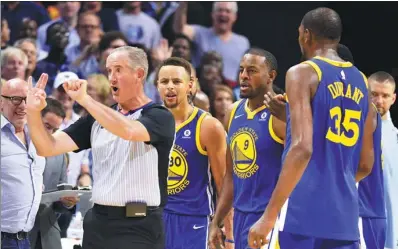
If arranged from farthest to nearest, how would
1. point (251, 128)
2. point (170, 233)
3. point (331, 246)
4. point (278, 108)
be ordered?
1. point (170, 233)
2. point (251, 128)
3. point (278, 108)
4. point (331, 246)

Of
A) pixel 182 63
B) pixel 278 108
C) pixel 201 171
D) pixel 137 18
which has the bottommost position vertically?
pixel 201 171

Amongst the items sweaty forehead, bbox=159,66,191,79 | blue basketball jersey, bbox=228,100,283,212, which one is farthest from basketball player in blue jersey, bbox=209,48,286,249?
sweaty forehead, bbox=159,66,191,79

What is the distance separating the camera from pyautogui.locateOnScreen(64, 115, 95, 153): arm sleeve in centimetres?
441

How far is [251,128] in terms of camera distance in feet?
18.1

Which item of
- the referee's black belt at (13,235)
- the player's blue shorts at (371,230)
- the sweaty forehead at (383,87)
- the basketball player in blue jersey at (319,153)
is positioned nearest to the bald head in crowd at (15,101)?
the referee's black belt at (13,235)

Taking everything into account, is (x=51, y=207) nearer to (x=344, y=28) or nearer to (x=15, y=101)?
(x=15, y=101)

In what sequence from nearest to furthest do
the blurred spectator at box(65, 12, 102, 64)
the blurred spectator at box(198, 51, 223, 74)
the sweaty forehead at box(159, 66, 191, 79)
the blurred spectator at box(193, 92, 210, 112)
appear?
1. the sweaty forehead at box(159, 66, 191, 79)
2. the blurred spectator at box(193, 92, 210, 112)
3. the blurred spectator at box(65, 12, 102, 64)
4. the blurred spectator at box(198, 51, 223, 74)

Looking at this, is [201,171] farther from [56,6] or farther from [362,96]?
[56,6]

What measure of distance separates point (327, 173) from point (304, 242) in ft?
1.21

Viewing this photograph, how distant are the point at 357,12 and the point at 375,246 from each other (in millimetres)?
5393

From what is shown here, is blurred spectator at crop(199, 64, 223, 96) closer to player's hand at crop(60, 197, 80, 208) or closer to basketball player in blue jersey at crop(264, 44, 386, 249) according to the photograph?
player's hand at crop(60, 197, 80, 208)

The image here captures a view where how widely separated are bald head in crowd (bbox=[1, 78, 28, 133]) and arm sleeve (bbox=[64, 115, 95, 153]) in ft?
4.23

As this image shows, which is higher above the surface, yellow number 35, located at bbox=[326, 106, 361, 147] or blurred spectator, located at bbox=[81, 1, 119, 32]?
blurred spectator, located at bbox=[81, 1, 119, 32]

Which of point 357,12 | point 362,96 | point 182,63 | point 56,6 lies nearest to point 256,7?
point 357,12
